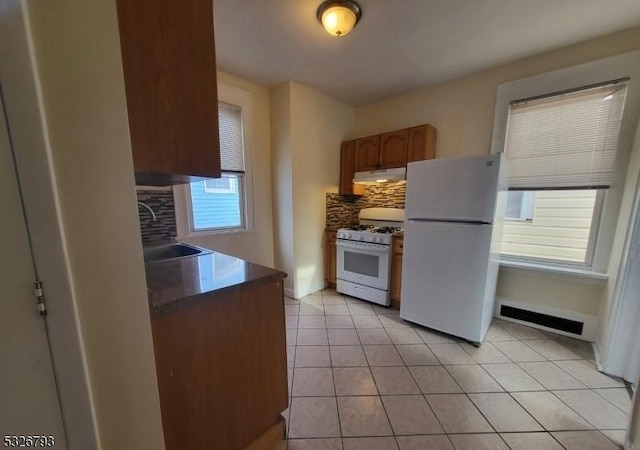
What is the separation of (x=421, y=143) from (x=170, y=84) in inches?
100

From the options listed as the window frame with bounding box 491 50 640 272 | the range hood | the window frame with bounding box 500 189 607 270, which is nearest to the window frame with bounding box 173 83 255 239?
the range hood

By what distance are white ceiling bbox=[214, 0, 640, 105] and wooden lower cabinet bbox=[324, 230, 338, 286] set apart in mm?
1904

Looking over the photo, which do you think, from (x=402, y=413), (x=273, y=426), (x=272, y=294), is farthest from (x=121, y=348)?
(x=402, y=413)

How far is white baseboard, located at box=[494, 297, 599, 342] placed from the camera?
212 cm

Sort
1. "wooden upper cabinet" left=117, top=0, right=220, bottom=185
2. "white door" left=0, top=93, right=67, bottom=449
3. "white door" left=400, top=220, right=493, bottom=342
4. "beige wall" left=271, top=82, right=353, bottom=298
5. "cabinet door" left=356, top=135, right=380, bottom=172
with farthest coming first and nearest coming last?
1. "cabinet door" left=356, top=135, right=380, bottom=172
2. "beige wall" left=271, top=82, right=353, bottom=298
3. "white door" left=400, top=220, right=493, bottom=342
4. "wooden upper cabinet" left=117, top=0, right=220, bottom=185
5. "white door" left=0, top=93, right=67, bottom=449

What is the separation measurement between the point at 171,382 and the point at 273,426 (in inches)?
27.3

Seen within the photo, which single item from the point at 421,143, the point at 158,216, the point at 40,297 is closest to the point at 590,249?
the point at 421,143

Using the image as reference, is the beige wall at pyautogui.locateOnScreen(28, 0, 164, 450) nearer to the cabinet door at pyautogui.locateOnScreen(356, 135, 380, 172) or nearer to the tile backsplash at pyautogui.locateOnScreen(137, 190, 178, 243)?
the tile backsplash at pyautogui.locateOnScreen(137, 190, 178, 243)

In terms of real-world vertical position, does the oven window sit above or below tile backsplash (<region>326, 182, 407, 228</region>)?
below

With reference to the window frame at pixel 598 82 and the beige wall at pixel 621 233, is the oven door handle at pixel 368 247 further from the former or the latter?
the beige wall at pixel 621 233

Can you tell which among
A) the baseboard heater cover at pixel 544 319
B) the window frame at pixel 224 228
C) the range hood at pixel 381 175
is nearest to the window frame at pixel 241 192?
the window frame at pixel 224 228

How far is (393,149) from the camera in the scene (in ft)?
9.51

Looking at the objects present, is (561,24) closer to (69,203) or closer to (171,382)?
(69,203)

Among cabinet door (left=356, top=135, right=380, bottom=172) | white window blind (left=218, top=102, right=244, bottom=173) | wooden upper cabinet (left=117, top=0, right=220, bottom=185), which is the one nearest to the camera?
wooden upper cabinet (left=117, top=0, right=220, bottom=185)
